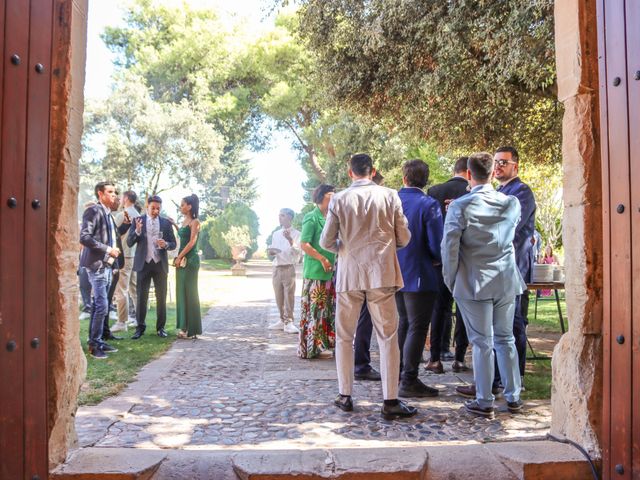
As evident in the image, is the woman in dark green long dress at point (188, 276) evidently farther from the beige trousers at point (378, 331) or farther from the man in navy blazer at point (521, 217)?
the man in navy blazer at point (521, 217)

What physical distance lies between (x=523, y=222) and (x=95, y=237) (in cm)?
484

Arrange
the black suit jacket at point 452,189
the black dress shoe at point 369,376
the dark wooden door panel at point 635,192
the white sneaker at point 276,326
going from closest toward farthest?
the dark wooden door panel at point 635,192 < the black dress shoe at point 369,376 < the black suit jacket at point 452,189 < the white sneaker at point 276,326

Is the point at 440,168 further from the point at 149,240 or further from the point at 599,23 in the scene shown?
the point at 599,23

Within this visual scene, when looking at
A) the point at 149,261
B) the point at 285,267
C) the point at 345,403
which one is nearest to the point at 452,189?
the point at 345,403

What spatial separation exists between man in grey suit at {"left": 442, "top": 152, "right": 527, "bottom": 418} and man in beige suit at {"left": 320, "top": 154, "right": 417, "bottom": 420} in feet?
1.44

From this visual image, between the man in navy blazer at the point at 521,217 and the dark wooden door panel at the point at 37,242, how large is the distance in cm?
372

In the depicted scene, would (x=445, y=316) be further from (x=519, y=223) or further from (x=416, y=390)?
(x=519, y=223)

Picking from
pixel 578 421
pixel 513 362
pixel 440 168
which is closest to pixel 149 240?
pixel 513 362

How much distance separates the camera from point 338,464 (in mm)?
2988

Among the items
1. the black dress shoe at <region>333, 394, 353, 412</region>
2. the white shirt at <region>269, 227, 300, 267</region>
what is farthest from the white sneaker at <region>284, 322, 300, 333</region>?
the black dress shoe at <region>333, 394, 353, 412</region>

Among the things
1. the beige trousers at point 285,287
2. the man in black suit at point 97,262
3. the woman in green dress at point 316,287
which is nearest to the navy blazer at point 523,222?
the woman in green dress at point 316,287

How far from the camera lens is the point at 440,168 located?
70.8 ft

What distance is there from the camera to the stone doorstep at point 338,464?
2895 mm

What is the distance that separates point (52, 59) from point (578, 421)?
3.42 m
